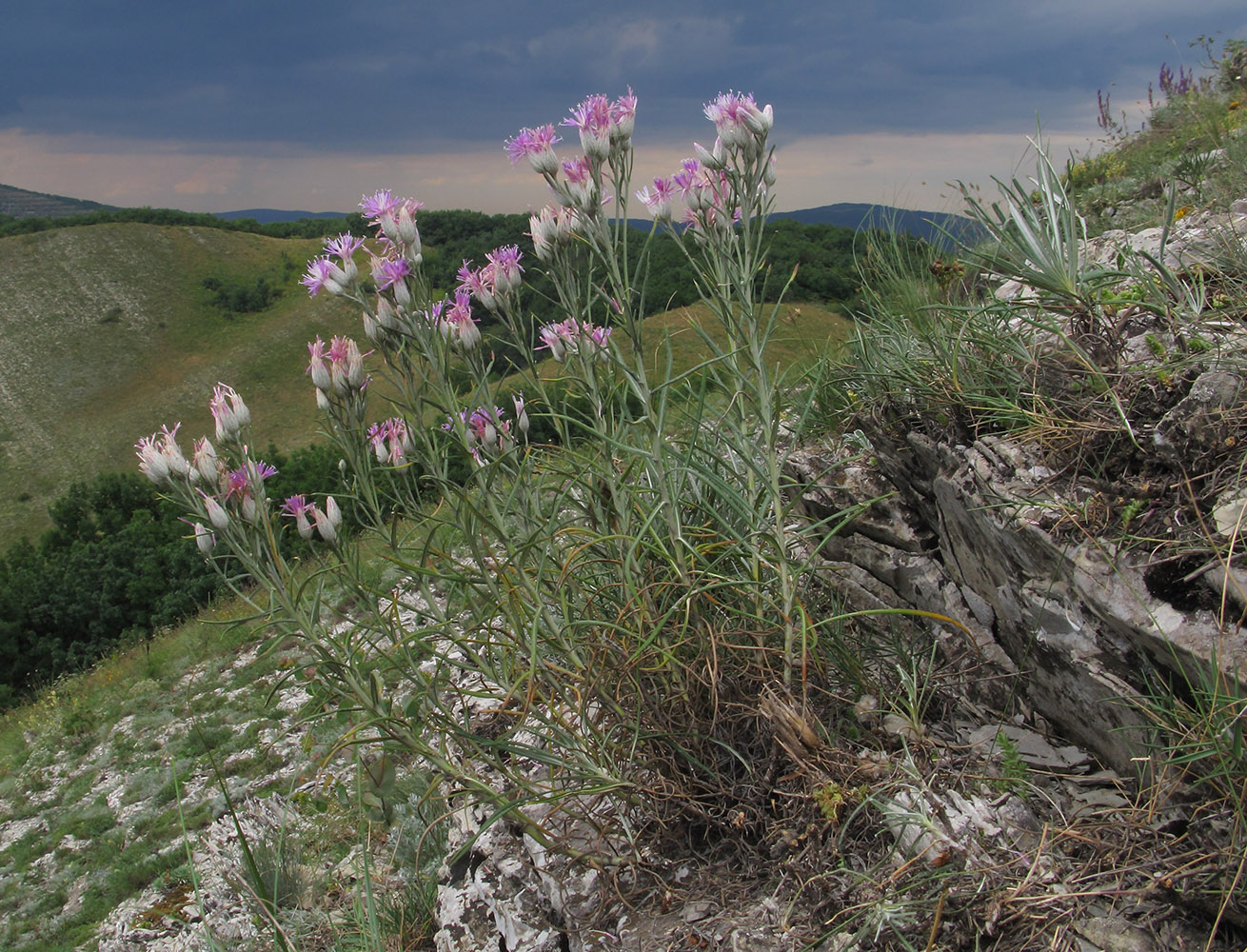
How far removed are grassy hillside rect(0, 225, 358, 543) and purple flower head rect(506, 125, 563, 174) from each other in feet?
178

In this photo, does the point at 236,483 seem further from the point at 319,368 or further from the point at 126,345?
the point at 126,345

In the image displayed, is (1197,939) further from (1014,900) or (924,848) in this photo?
(924,848)

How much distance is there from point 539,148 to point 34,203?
19225 centimetres

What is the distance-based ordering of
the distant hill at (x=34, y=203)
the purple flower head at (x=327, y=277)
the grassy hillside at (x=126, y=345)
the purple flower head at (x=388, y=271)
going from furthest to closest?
the distant hill at (x=34, y=203)
the grassy hillside at (x=126, y=345)
the purple flower head at (x=327, y=277)
the purple flower head at (x=388, y=271)

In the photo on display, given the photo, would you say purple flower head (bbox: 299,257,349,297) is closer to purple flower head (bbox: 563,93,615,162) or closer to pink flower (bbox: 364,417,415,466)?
pink flower (bbox: 364,417,415,466)

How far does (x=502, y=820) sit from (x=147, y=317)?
274 feet

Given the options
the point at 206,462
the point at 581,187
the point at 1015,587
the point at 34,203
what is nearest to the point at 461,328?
the point at 581,187

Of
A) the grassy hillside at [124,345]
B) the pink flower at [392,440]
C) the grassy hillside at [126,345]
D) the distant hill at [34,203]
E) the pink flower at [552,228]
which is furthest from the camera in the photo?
the distant hill at [34,203]

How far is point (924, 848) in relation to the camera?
159 centimetres

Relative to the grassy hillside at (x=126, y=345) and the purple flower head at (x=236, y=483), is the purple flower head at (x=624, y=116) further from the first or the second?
the grassy hillside at (x=126, y=345)

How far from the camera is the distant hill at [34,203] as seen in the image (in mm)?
135837

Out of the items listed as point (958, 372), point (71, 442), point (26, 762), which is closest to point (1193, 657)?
point (958, 372)

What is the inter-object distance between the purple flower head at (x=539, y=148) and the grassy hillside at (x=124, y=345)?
54.3 m

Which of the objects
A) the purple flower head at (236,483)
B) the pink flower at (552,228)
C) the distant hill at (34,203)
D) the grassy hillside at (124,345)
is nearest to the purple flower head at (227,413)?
the purple flower head at (236,483)
